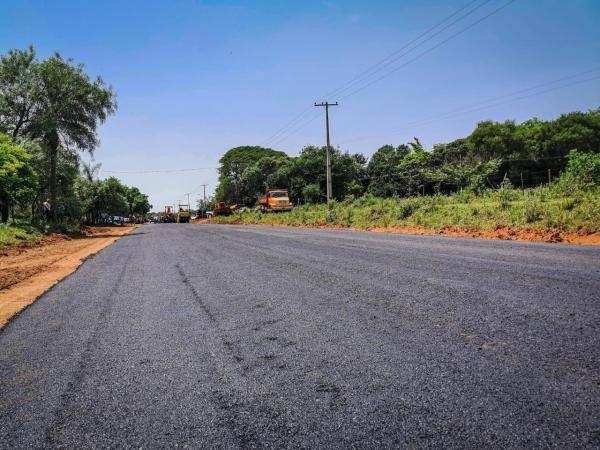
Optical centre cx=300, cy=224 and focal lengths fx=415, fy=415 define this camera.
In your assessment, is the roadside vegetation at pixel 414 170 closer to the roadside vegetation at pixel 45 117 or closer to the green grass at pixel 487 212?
the green grass at pixel 487 212

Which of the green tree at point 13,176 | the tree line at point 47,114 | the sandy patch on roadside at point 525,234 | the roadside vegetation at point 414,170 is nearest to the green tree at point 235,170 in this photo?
the roadside vegetation at point 414,170

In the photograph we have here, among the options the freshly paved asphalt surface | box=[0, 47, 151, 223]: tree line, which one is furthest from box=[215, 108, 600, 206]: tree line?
the freshly paved asphalt surface

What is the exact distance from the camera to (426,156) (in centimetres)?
6278

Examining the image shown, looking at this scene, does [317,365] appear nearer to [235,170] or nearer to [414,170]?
[414,170]

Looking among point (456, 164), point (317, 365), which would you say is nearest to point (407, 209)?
point (317, 365)

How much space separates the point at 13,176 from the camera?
67.6 feet

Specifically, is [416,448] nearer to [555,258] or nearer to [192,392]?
[192,392]

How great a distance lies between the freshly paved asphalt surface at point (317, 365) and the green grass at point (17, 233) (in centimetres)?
1468

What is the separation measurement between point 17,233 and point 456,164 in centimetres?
5468

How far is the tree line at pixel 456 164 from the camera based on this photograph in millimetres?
56312

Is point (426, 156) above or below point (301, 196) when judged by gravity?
above

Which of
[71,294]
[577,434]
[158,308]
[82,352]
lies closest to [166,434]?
[82,352]

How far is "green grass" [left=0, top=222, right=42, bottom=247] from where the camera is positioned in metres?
17.6

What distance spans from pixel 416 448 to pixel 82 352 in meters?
2.97
